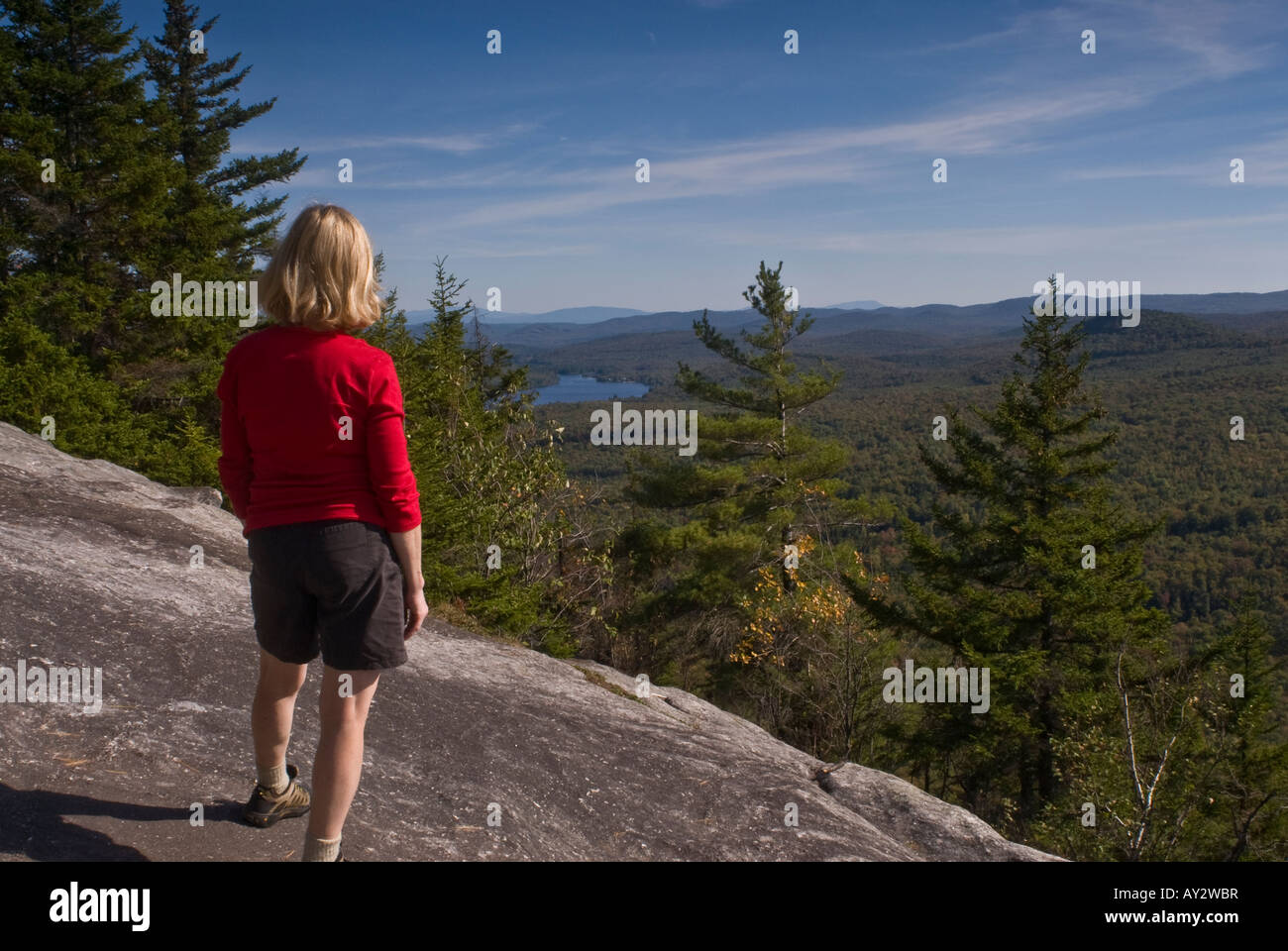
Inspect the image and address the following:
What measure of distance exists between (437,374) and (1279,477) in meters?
85.5

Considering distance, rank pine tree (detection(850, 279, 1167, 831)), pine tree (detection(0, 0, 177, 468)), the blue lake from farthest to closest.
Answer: the blue lake < pine tree (detection(850, 279, 1167, 831)) < pine tree (detection(0, 0, 177, 468))

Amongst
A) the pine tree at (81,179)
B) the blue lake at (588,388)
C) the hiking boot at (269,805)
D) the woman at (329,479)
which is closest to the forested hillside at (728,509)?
the pine tree at (81,179)

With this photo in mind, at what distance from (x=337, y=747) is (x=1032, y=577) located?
2057 cm

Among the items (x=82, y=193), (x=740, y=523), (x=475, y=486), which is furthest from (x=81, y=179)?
(x=740, y=523)

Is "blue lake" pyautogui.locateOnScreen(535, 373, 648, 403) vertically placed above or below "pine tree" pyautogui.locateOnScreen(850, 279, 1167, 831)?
above

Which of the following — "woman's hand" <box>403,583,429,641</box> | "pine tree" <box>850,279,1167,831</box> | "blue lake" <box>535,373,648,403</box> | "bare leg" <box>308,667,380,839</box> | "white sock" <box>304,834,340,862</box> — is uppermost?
"blue lake" <box>535,373,648,403</box>

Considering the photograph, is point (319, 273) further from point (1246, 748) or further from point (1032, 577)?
point (1246, 748)

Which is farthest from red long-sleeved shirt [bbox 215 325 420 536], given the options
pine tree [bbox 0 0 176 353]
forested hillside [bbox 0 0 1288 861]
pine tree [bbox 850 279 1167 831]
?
pine tree [bbox 850 279 1167 831]

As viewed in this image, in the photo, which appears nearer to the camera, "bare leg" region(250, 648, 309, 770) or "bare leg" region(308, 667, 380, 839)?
"bare leg" region(308, 667, 380, 839)

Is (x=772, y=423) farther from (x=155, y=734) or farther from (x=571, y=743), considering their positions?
(x=155, y=734)

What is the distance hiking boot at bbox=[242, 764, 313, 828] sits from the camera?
135 inches

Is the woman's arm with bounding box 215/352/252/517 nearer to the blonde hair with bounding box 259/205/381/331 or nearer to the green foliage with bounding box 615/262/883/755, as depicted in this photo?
the blonde hair with bounding box 259/205/381/331

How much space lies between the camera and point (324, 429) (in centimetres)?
264

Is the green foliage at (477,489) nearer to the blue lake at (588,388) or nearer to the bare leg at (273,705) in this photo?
the bare leg at (273,705)
